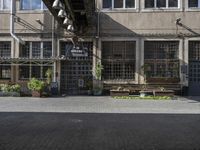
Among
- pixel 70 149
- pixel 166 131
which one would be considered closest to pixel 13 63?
pixel 166 131

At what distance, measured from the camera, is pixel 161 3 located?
3002 cm

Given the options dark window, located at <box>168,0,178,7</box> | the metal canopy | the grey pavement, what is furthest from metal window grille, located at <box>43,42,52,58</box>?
dark window, located at <box>168,0,178,7</box>

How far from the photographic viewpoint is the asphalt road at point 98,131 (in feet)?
31.6

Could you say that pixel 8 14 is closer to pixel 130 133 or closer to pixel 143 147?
pixel 130 133

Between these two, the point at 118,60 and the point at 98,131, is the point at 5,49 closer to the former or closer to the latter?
the point at 118,60

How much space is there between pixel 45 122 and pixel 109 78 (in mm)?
16415

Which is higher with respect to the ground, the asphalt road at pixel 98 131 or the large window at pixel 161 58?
the large window at pixel 161 58

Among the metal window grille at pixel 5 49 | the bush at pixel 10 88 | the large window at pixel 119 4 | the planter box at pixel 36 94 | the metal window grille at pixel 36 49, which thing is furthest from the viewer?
the metal window grille at pixel 5 49

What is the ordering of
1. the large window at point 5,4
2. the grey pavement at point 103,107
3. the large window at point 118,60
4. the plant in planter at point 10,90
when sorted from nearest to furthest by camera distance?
the grey pavement at point 103,107 < the plant in planter at point 10,90 < the large window at point 118,60 < the large window at point 5,4

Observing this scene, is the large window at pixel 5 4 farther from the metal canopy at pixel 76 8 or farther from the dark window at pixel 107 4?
the dark window at pixel 107 4

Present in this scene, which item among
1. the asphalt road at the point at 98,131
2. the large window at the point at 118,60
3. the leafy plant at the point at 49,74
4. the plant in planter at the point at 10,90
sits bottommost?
the asphalt road at the point at 98,131

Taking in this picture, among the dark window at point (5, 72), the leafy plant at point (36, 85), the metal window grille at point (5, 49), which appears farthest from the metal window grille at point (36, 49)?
the leafy plant at point (36, 85)

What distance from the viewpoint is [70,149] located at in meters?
9.12

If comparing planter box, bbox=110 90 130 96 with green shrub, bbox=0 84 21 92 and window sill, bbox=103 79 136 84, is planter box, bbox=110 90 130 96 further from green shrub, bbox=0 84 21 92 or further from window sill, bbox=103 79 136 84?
green shrub, bbox=0 84 21 92
